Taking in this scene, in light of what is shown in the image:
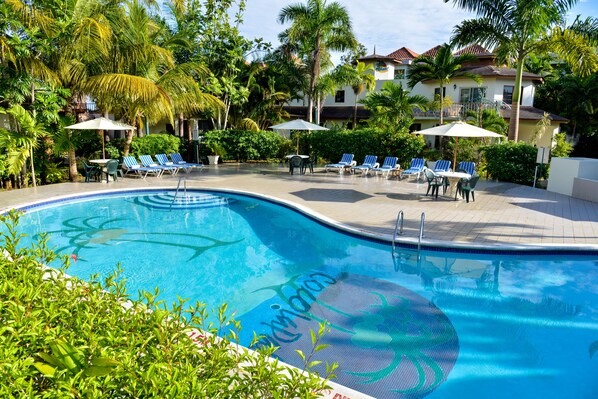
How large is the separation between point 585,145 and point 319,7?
84.1 ft

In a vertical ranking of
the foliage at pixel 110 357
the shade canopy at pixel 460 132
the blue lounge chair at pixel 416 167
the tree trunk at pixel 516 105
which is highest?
the tree trunk at pixel 516 105

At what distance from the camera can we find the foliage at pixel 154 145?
818 inches

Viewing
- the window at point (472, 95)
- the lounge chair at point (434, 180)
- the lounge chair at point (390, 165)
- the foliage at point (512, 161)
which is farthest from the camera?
the window at point (472, 95)

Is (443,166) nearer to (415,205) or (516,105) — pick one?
(516,105)

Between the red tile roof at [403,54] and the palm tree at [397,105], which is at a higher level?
the red tile roof at [403,54]

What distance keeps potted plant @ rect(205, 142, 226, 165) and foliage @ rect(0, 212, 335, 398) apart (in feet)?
71.9

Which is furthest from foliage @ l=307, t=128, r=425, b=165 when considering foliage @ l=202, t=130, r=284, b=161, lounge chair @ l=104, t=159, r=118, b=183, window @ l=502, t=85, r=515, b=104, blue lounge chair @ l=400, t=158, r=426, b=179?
window @ l=502, t=85, r=515, b=104

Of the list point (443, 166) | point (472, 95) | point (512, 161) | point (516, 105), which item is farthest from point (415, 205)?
point (472, 95)

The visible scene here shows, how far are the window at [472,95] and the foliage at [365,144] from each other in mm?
15529

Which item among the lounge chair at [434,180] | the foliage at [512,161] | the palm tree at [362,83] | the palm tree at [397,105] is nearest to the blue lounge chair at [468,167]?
the lounge chair at [434,180]

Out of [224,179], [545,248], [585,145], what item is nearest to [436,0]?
[224,179]

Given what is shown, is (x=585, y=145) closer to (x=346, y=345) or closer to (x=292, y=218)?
(x=292, y=218)

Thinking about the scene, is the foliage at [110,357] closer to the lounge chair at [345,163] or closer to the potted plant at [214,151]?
the lounge chair at [345,163]

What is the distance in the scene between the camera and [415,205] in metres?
13.7
